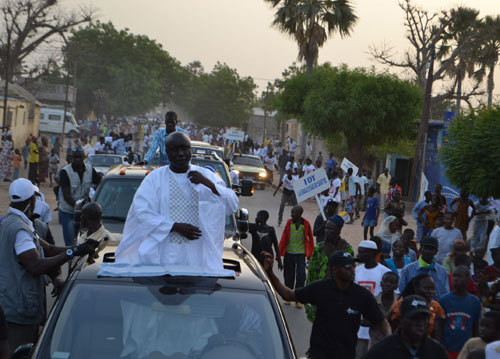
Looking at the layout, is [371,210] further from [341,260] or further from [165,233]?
[165,233]

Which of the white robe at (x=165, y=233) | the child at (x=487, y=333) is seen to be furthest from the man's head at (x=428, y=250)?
the white robe at (x=165, y=233)

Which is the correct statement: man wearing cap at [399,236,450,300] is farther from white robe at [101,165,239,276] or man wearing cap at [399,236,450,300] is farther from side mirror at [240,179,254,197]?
side mirror at [240,179,254,197]

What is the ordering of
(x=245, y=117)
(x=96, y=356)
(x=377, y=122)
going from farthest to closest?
(x=245, y=117), (x=377, y=122), (x=96, y=356)

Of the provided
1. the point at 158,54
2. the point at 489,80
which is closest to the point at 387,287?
the point at 489,80

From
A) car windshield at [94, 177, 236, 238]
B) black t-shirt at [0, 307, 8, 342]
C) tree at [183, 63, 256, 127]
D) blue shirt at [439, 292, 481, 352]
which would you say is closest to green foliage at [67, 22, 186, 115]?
tree at [183, 63, 256, 127]

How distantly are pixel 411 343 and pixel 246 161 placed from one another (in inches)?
1226

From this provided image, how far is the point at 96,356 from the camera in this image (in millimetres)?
4270

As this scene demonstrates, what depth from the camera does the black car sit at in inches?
171

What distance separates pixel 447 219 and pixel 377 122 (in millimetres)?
21322

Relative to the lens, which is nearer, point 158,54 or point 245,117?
point 245,117

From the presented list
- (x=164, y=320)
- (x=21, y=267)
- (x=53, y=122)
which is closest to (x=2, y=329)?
(x=164, y=320)

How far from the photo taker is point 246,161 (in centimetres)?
3553

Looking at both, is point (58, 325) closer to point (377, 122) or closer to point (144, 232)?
point (144, 232)

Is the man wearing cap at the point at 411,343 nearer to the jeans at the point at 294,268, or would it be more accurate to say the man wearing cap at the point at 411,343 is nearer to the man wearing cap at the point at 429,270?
the man wearing cap at the point at 429,270
